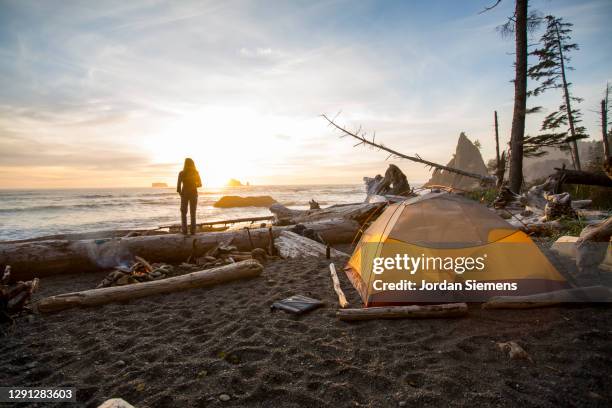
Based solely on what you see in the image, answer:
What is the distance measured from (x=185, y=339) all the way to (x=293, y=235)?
545cm

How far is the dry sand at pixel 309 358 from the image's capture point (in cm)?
258

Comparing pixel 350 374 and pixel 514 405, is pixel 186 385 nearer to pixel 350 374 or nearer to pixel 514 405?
pixel 350 374

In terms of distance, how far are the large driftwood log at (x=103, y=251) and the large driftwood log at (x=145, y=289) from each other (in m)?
2.74

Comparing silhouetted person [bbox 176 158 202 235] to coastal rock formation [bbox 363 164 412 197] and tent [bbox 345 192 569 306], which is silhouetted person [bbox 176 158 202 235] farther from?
coastal rock formation [bbox 363 164 412 197]

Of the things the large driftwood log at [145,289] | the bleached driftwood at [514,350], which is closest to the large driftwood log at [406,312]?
the bleached driftwood at [514,350]

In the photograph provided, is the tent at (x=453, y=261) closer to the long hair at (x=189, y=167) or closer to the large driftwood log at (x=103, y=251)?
the large driftwood log at (x=103, y=251)

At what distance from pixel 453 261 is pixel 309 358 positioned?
2637 mm

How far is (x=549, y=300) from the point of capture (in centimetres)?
396

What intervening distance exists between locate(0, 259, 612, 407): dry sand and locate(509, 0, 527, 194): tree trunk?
8.83 meters

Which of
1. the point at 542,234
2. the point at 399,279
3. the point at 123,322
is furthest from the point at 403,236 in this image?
the point at 542,234

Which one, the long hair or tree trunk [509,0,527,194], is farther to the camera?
tree trunk [509,0,527,194]

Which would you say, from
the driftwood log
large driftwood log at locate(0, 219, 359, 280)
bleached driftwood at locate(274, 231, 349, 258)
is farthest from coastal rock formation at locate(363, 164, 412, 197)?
the driftwood log

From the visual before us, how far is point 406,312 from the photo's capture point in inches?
155

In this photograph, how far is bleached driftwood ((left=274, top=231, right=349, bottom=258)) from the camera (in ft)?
25.9
